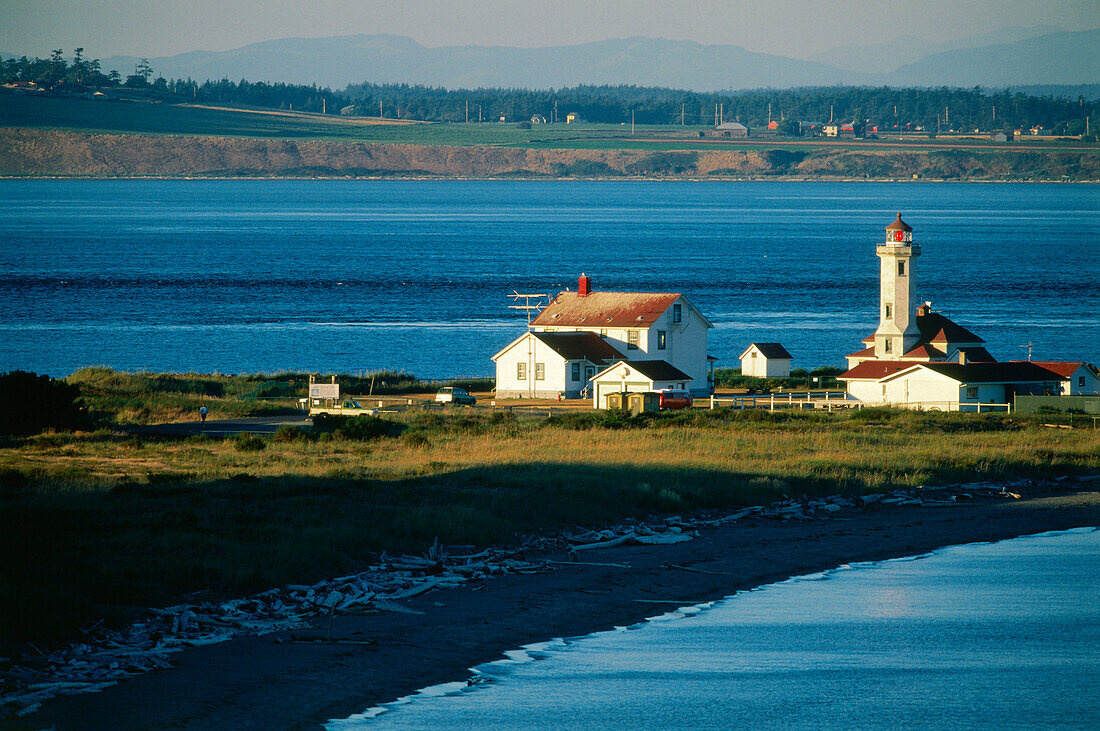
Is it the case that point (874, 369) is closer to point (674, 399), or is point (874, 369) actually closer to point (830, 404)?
point (830, 404)

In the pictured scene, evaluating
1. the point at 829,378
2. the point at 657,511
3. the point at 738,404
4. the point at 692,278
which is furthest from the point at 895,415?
the point at 692,278

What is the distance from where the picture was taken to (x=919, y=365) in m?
51.4

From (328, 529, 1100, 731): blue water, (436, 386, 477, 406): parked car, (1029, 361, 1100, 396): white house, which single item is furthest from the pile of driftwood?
(1029, 361, 1100, 396): white house

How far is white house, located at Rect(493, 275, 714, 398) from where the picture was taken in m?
53.8

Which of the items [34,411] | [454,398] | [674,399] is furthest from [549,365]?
[34,411]

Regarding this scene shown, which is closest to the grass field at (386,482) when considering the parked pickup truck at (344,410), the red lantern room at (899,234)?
the parked pickup truck at (344,410)

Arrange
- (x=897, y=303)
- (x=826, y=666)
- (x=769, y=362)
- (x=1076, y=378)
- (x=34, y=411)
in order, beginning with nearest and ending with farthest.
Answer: (x=826, y=666) → (x=34, y=411) → (x=1076, y=378) → (x=897, y=303) → (x=769, y=362)

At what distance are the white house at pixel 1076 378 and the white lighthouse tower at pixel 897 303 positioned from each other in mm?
5812

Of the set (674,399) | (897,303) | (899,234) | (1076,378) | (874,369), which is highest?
(899,234)

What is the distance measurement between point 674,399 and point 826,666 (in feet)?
101

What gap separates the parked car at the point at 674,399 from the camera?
4800 cm

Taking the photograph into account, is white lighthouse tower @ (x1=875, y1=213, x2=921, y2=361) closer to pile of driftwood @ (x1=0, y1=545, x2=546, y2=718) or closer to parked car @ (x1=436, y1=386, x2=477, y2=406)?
parked car @ (x1=436, y1=386, x2=477, y2=406)

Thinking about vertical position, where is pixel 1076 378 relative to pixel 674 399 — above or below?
above

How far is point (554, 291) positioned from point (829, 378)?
5570 cm
